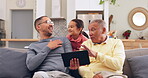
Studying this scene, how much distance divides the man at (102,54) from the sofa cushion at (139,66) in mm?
337

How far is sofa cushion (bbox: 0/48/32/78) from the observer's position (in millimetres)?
2090

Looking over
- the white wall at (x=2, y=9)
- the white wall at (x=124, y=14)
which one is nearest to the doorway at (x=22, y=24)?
the white wall at (x=2, y=9)

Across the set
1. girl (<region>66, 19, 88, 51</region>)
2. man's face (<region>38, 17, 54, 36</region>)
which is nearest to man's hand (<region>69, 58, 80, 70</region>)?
girl (<region>66, 19, 88, 51</region>)

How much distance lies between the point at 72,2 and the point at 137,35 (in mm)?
3114

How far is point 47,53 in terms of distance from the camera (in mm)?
2084

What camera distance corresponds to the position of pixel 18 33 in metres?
8.11

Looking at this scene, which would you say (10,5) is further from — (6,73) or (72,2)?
(6,73)

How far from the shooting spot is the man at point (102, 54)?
1.76m

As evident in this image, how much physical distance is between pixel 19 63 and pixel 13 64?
0.20ft

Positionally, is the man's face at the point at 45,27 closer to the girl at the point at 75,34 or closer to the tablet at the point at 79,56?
the girl at the point at 75,34

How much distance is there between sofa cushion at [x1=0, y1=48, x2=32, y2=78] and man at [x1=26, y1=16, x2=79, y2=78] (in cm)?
10

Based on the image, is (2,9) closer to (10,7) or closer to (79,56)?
(10,7)

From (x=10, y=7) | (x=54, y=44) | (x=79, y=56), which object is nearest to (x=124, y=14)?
(x=10, y=7)

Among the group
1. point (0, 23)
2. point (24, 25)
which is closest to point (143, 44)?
point (24, 25)
